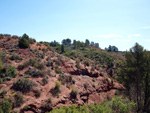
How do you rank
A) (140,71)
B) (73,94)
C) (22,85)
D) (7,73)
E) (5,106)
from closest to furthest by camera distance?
(5,106) → (22,85) → (7,73) → (140,71) → (73,94)

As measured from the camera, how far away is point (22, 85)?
12.1m

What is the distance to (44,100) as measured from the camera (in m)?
11.8

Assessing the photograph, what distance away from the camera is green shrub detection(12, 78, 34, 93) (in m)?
11.9

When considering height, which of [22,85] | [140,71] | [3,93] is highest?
[140,71]

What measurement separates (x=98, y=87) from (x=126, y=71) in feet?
22.5

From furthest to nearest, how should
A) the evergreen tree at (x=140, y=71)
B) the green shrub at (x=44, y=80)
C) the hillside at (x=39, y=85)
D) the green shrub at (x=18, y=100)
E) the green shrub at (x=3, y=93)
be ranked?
the green shrub at (x=44, y=80) → the evergreen tree at (x=140, y=71) → the hillside at (x=39, y=85) → the green shrub at (x=3, y=93) → the green shrub at (x=18, y=100)

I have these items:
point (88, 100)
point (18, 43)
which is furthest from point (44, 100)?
point (18, 43)

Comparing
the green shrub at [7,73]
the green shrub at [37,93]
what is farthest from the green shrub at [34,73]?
the green shrub at [37,93]

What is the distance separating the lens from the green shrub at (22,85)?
1188 cm

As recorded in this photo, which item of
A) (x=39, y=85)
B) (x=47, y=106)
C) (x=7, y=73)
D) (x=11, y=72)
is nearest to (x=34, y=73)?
(x=39, y=85)

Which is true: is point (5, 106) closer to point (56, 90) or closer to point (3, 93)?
point (3, 93)

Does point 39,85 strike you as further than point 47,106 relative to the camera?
Yes

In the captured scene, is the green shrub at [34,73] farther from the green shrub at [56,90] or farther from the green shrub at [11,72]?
the green shrub at [56,90]

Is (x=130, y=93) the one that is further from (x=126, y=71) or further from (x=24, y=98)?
(x=24, y=98)
